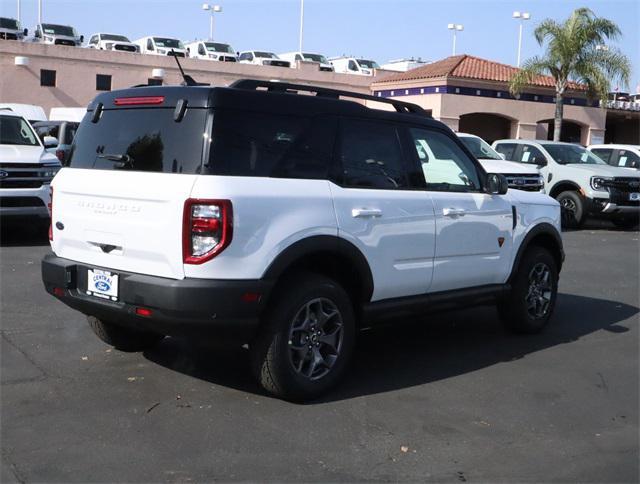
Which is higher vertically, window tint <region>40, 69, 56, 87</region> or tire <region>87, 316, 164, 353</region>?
window tint <region>40, 69, 56, 87</region>

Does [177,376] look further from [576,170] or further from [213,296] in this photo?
[576,170]

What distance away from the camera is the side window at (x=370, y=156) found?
5.27 metres

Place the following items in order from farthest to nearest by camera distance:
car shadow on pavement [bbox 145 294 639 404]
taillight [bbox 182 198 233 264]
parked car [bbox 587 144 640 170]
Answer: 1. parked car [bbox 587 144 640 170]
2. car shadow on pavement [bbox 145 294 639 404]
3. taillight [bbox 182 198 233 264]

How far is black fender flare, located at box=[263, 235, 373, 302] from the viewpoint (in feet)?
15.2

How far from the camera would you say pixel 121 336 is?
588 cm

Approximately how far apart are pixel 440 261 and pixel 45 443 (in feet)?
10.2

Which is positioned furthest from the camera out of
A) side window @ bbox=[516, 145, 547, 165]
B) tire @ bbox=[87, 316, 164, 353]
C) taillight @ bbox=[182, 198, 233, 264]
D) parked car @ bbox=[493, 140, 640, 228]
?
side window @ bbox=[516, 145, 547, 165]

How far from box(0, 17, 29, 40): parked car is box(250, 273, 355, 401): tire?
3526 cm

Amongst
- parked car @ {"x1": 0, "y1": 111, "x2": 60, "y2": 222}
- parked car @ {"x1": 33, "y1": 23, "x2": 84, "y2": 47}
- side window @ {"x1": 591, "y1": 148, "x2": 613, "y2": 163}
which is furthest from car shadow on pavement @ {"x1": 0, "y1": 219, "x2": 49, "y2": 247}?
parked car @ {"x1": 33, "y1": 23, "x2": 84, "y2": 47}

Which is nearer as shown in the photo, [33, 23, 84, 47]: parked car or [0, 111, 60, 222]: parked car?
[0, 111, 60, 222]: parked car

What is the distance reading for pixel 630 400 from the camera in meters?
5.35

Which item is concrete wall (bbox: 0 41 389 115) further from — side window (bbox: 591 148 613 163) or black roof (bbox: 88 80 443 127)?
black roof (bbox: 88 80 443 127)

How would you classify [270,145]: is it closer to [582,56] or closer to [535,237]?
[535,237]

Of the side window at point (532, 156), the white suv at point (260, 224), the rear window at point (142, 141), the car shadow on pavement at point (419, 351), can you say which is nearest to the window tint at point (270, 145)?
the white suv at point (260, 224)
